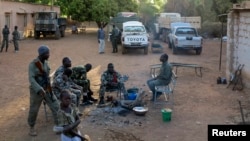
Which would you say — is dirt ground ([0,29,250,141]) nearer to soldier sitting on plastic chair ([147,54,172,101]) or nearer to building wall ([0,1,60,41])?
soldier sitting on plastic chair ([147,54,172,101])

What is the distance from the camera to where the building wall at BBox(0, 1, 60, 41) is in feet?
96.5

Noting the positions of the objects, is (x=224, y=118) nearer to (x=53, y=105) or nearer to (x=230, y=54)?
(x=53, y=105)

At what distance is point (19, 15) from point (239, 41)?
84.3ft

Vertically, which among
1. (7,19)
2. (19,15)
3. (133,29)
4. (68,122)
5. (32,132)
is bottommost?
(32,132)

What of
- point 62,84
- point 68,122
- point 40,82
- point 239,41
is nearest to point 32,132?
point 40,82

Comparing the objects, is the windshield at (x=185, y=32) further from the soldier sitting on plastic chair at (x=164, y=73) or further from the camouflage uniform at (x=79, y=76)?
the camouflage uniform at (x=79, y=76)

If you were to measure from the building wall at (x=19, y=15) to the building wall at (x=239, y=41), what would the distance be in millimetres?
20429

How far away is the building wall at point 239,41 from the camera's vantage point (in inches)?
457

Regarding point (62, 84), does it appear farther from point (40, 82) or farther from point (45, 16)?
point (45, 16)

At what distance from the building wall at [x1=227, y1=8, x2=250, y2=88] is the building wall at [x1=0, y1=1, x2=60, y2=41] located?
20.4m

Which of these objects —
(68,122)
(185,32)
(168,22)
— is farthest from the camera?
(168,22)

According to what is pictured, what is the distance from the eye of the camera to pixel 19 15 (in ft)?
111

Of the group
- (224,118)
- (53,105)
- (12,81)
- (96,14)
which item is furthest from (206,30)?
(53,105)

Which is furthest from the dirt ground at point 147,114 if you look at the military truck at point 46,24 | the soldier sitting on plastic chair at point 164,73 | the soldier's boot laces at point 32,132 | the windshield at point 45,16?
the windshield at point 45,16
